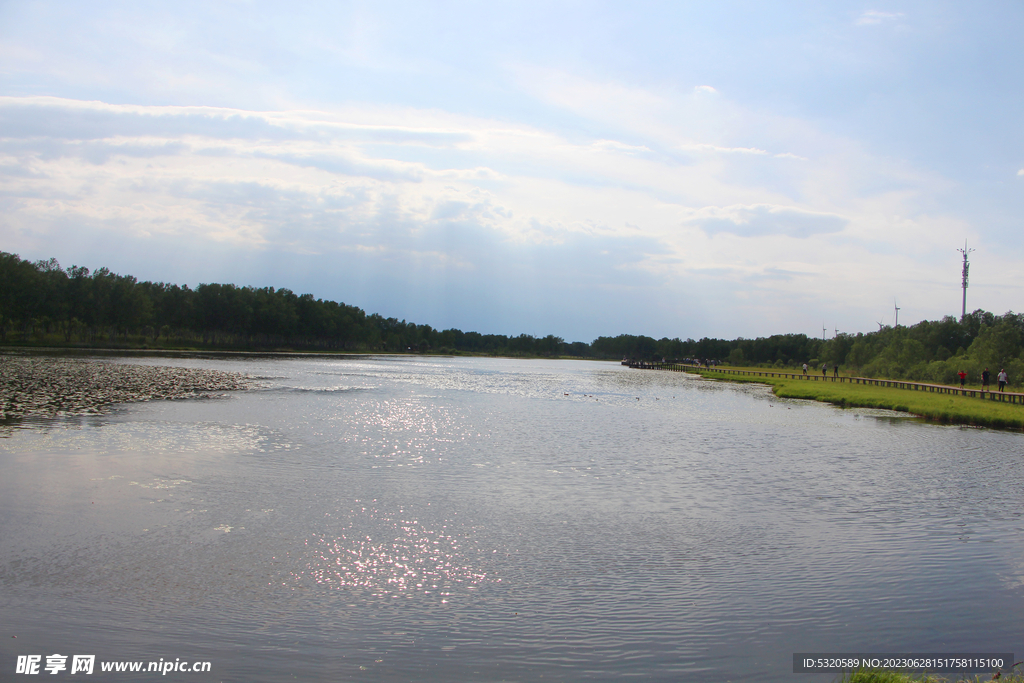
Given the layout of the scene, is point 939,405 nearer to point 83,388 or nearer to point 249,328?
point 83,388

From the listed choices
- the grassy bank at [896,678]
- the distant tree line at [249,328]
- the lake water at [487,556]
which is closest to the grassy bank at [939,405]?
the lake water at [487,556]

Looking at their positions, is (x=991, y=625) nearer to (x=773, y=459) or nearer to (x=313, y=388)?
(x=773, y=459)

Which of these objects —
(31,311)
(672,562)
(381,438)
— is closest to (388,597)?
(672,562)

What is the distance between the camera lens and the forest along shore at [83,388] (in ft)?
88.9

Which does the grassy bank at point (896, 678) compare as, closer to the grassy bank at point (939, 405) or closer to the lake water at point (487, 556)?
the lake water at point (487, 556)

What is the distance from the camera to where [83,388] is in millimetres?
35750

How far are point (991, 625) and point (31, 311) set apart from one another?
119083 mm

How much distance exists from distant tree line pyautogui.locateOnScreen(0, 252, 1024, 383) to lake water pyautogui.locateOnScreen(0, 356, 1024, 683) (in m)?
57.7

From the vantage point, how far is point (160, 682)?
6574mm

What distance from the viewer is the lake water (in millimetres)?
7508

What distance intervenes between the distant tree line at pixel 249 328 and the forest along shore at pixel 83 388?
59701 millimetres

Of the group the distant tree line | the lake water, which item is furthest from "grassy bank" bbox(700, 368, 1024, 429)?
the distant tree line

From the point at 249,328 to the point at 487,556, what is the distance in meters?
148

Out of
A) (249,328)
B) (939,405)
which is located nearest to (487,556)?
(939,405)
